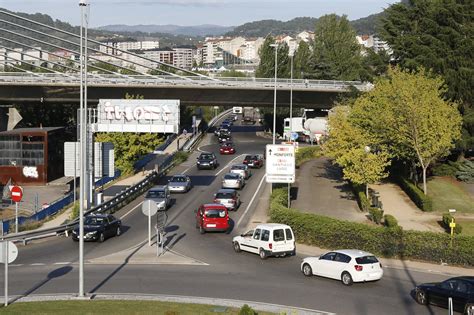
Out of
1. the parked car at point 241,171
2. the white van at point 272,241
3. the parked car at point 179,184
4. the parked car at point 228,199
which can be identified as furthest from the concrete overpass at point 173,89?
the white van at point 272,241

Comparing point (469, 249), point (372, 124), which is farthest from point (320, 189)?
point (469, 249)

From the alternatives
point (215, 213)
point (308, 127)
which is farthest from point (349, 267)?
point (308, 127)

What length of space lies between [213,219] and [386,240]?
9.85 meters

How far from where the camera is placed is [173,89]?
8581cm

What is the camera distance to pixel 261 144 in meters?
91.2

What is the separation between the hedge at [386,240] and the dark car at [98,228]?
31.5ft

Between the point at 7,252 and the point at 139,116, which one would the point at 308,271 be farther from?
the point at 139,116

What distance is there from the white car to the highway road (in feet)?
1.12

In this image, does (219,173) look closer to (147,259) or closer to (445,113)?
(445,113)

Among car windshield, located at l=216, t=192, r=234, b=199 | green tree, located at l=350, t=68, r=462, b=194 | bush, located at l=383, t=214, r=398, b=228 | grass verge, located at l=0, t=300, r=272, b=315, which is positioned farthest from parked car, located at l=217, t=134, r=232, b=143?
grass verge, located at l=0, t=300, r=272, b=315

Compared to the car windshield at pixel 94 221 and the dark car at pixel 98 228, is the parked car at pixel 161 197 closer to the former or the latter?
the dark car at pixel 98 228

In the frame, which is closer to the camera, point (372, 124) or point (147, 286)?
point (147, 286)

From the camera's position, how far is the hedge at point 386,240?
2934cm

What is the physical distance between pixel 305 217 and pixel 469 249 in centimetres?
821
